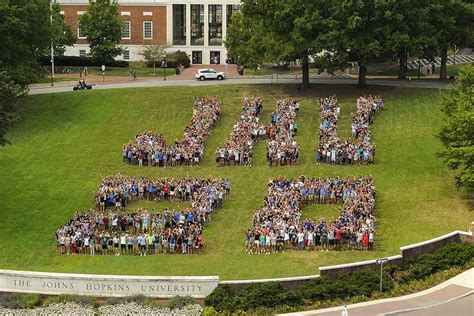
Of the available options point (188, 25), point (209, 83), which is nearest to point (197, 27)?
point (188, 25)

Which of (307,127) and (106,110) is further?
(106,110)

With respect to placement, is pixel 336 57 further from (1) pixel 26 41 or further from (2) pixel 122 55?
(2) pixel 122 55

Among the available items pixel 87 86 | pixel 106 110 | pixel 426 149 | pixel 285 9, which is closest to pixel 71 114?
pixel 106 110

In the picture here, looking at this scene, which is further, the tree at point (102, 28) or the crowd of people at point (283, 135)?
the tree at point (102, 28)

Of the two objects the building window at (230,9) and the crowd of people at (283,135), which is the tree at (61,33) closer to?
the building window at (230,9)

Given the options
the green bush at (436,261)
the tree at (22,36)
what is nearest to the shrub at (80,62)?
the tree at (22,36)

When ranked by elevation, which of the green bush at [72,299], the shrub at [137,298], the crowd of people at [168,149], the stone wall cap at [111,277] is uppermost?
the crowd of people at [168,149]
